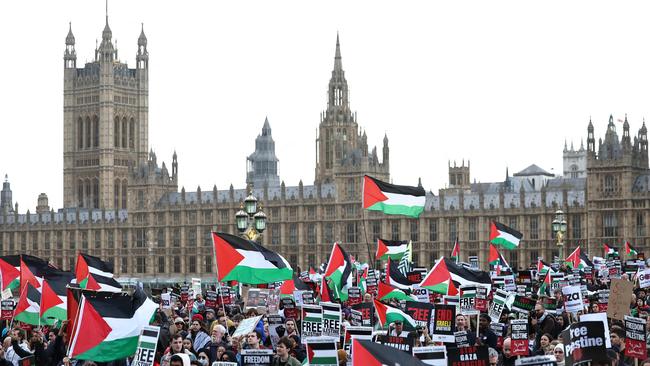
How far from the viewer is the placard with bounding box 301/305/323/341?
19156 millimetres

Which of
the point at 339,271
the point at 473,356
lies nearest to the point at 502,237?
the point at 339,271

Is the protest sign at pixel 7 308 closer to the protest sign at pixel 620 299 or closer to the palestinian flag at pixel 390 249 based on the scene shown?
the protest sign at pixel 620 299

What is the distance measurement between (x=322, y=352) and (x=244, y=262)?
945cm

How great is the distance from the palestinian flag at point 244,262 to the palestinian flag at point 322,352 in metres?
8.66

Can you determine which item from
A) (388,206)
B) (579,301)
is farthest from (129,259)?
(579,301)

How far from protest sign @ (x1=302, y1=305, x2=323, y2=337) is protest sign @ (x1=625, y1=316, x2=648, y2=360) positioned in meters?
4.67

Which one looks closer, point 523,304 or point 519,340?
point 519,340

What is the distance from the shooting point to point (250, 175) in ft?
422

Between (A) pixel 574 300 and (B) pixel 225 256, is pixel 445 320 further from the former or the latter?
(B) pixel 225 256

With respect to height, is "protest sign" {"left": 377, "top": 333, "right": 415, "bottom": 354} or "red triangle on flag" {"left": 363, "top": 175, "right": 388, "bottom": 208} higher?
"red triangle on flag" {"left": 363, "top": 175, "right": 388, "bottom": 208}

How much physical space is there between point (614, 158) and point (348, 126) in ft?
91.1

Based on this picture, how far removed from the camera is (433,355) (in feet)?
44.1

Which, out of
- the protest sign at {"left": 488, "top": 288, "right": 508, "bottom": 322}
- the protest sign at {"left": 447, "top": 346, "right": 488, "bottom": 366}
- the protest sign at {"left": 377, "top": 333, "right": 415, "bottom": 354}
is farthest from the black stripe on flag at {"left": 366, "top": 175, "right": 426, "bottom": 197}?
the protest sign at {"left": 447, "top": 346, "right": 488, "bottom": 366}

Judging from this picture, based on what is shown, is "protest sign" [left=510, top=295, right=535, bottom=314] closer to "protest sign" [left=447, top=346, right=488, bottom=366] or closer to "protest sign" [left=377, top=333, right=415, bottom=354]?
"protest sign" [left=377, top=333, right=415, bottom=354]
